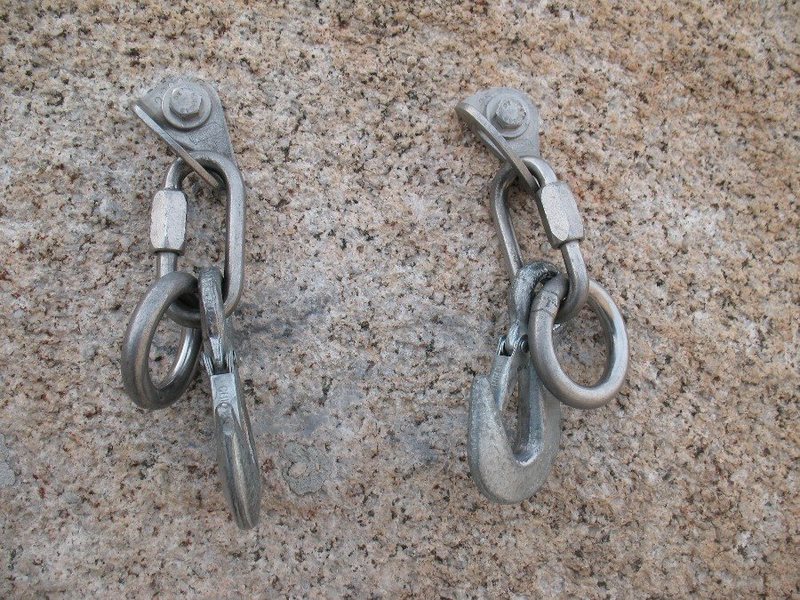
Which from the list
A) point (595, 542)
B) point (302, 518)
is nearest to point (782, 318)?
point (595, 542)

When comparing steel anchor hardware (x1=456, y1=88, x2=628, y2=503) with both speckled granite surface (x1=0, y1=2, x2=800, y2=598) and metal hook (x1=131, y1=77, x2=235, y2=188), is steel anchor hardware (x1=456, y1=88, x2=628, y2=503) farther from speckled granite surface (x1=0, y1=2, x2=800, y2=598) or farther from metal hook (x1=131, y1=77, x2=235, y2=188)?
metal hook (x1=131, y1=77, x2=235, y2=188)

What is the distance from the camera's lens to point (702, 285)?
3.67ft

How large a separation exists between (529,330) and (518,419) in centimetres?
14

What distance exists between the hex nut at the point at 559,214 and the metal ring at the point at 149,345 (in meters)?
0.51

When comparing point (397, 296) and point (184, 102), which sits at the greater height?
point (184, 102)

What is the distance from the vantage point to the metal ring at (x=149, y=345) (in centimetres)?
90

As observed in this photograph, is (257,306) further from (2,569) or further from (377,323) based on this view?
(2,569)

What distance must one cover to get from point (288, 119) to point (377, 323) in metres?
0.35

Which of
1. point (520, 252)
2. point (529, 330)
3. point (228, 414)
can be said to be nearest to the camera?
point (228, 414)

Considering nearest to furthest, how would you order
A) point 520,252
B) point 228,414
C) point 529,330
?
point 228,414, point 529,330, point 520,252

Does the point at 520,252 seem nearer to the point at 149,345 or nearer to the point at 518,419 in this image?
the point at 518,419

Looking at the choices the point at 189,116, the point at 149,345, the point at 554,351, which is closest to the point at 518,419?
the point at 554,351

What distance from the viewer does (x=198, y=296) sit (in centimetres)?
97

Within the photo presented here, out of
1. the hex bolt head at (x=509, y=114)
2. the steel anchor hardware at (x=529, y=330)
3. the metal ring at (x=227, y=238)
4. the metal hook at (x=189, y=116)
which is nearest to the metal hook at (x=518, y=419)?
the steel anchor hardware at (x=529, y=330)
